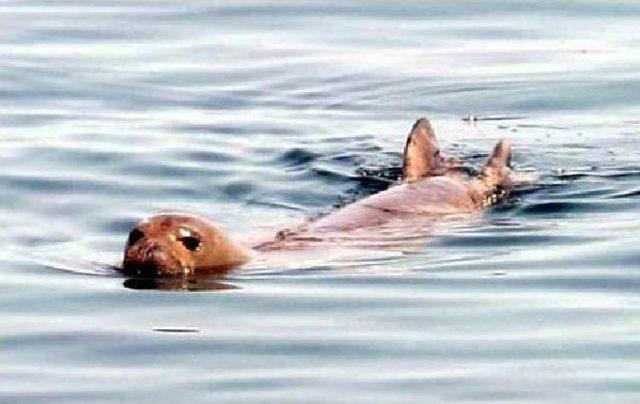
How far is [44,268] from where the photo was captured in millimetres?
10312

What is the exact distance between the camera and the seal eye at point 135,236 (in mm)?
10227

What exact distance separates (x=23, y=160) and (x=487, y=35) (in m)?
6.02

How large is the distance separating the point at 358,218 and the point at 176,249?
1.57 metres

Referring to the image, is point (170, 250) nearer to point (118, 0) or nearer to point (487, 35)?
point (487, 35)

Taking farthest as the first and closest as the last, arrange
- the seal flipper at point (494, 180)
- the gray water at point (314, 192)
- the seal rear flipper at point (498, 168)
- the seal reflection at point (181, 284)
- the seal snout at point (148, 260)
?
the seal rear flipper at point (498, 168)
the seal flipper at point (494, 180)
the seal snout at point (148, 260)
the seal reflection at point (181, 284)
the gray water at point (314, 192)

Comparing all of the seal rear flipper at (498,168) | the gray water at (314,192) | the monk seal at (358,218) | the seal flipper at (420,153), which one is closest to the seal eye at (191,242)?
the monk seal at (358,218)

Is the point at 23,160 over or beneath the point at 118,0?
beneath

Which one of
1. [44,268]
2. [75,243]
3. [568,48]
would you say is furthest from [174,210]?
[568,48]

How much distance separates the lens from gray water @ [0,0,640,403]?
8.08 metres

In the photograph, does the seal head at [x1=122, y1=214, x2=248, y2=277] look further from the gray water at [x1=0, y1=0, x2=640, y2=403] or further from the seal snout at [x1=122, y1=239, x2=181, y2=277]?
the gray water at [x1=0, y1=0, x2=640, y2=403]

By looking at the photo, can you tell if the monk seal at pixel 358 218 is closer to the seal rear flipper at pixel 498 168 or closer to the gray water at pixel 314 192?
the seal rear flipper at pixel 498 168

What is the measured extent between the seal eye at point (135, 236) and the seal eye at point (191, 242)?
18 centimetres

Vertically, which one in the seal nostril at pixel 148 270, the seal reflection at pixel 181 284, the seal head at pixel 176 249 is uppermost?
the seal head at pixel 176 249

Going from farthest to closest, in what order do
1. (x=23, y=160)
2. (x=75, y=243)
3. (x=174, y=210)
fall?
(x=23, y=160) < (x=174, y=210) < (x=75, y=243)
